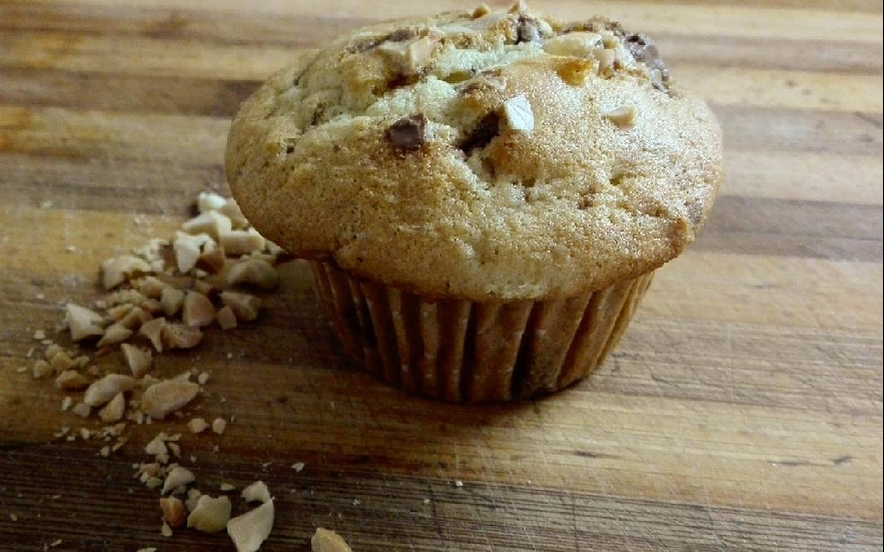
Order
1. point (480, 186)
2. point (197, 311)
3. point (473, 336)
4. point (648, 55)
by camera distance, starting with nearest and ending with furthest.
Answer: point (480, 186)
point (473, 336)
point (648, 55)
point (197, 311)

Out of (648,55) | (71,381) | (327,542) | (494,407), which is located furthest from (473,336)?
(71,381)

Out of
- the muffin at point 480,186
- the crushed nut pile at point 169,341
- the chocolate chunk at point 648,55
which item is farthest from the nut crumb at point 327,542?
the chocolate chunk at point 648,55

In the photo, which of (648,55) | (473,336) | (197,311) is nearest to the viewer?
(473,336)

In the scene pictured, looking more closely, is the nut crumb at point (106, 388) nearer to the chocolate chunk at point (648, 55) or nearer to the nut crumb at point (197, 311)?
the nut crumb at point (197, 311)

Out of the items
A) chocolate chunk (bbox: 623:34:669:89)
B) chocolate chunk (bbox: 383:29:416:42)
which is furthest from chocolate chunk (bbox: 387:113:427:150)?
chocolate chunk (bbox: 623:34:669:89)

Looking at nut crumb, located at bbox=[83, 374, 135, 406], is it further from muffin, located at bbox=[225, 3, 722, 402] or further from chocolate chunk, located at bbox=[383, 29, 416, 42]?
chocolate chunk, located at bbox=[383, 29, 416, 42]

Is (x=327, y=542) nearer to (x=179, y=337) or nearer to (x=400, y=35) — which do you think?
(x=179, y=337)

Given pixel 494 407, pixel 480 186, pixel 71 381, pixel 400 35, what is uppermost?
pixel 400 35
